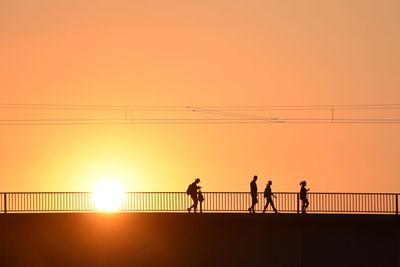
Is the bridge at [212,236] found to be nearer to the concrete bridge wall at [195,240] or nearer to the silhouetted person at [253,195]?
the concrete bridge wall at [195,240]

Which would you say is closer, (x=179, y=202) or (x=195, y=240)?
(x=195, y=240)

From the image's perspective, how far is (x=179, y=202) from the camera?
281 feet

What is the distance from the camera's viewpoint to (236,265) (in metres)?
83.9

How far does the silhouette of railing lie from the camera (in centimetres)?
8425

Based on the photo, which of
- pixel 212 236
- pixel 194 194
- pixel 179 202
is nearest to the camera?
pixel 212 236

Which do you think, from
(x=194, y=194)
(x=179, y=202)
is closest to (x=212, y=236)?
(x=194, y=194)

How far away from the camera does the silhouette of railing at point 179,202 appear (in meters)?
84.2

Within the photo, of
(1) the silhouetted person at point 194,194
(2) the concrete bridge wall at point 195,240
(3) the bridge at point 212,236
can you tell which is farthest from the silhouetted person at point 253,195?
(1) the silhouetted person at point 194,194

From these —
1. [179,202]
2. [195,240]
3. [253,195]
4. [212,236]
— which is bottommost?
[195,240]

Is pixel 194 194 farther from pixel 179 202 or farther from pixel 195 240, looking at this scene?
pixel 195 240

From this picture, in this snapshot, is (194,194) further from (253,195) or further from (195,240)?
(253,195)

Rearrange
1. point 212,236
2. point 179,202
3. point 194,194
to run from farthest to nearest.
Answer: point 179,202, point 194,194, point 212,236

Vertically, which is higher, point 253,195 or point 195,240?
point 253,195

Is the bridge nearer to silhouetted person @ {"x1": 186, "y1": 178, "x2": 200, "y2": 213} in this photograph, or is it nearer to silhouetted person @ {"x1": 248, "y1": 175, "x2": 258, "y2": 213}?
silhouetted person @ {"x1": 186, "y1": 178, "x2": 200, "y2": 213}
